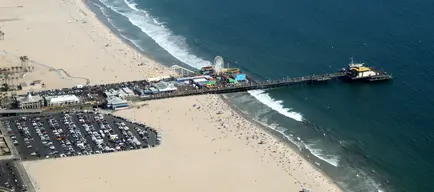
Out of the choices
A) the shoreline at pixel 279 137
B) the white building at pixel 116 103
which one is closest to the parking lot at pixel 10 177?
the white building at pixel 116 103

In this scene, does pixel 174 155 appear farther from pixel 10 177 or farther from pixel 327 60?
pixel 327 60

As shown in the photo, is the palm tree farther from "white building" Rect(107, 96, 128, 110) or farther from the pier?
"white building" Rect(107, 96, 128, 110)

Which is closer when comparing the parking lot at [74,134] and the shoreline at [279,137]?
the shoreline at [279,137]

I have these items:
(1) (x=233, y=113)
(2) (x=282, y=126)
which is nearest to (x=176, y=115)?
(1) (x=233, y=113)

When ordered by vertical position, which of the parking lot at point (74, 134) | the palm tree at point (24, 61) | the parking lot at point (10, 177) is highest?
the palm tree at point (24, 61)

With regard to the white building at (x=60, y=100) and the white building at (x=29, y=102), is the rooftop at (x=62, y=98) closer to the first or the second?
the white building at (x=60, y=100)

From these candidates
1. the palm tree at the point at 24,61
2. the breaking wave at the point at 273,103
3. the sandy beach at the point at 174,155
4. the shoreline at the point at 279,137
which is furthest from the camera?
the palm tree at the point at 24,61

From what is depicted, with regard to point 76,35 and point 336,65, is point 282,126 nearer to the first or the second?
point 336,65
